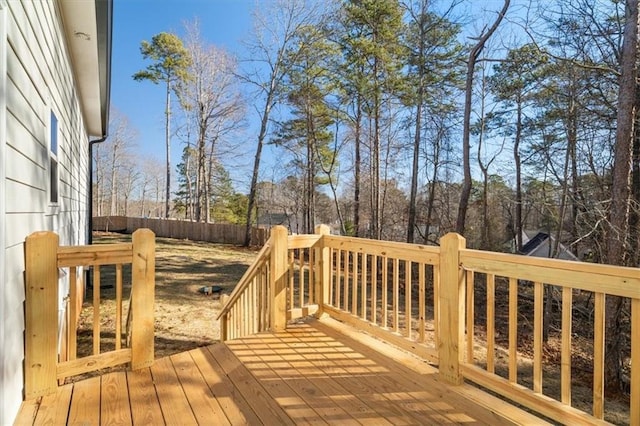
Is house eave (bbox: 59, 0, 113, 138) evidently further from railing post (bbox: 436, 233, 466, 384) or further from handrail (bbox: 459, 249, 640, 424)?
handrail (bbox: 459, 249, 640, 424)

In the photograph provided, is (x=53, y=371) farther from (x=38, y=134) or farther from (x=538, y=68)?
(x=538, y=68)

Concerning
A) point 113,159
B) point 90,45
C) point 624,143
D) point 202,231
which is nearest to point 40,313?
point 90,45

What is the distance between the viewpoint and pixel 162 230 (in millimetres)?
20531

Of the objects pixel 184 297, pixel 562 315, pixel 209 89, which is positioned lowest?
pixel 184 297

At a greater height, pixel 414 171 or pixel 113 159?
pixel 113 159

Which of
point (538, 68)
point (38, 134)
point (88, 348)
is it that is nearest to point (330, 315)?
point (38, 134)

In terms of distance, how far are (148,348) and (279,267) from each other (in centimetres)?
129

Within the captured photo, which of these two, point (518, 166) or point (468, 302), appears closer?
point (468, 302)

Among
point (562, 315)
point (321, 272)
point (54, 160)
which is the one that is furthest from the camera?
point (321, 272)

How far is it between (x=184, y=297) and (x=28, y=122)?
6.53m

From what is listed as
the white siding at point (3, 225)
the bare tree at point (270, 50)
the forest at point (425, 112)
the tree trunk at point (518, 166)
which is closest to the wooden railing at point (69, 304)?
the white siding at point (3, 225)

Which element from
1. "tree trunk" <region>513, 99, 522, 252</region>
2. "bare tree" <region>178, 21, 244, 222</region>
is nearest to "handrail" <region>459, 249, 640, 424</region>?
"tree trunk" <region>513, 99, 522, 252</region>

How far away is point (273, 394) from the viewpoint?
7.28ft

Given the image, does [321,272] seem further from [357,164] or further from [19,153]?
[357,164]
